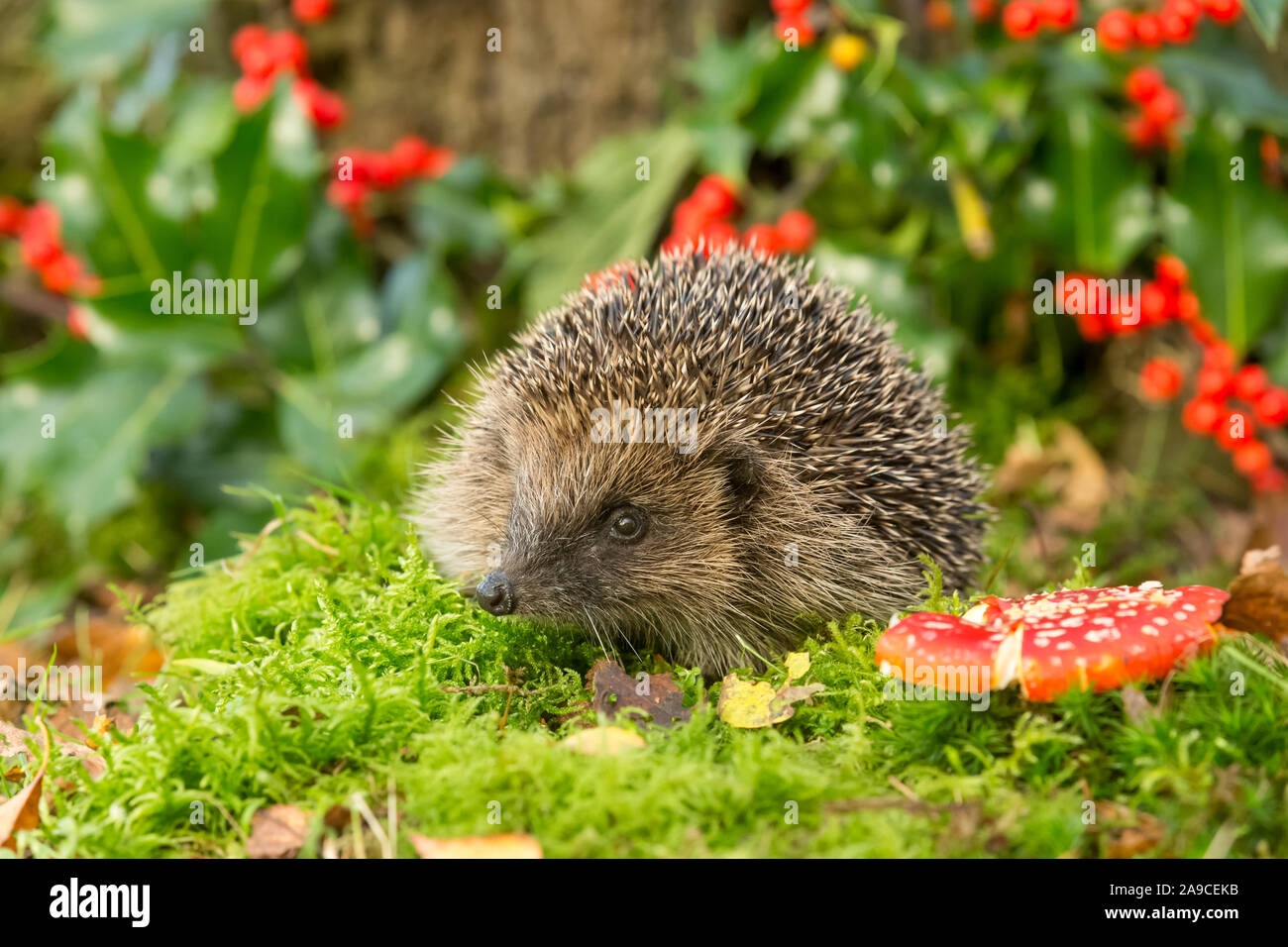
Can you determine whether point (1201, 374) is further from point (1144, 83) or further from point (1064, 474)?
point (1144, 83)

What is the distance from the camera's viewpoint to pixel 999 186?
6957 millimetres

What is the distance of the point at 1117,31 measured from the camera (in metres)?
6.31

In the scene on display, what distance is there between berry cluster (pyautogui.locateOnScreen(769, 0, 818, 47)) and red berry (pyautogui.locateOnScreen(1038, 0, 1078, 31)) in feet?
4.41

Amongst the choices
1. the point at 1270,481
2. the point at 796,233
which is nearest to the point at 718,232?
the point at 796,233

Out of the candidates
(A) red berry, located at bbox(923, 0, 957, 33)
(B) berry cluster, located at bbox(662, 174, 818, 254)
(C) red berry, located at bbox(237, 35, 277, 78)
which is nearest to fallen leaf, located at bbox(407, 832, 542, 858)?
(B) berry cluster, located at bbox(662, 174, 818, 254)

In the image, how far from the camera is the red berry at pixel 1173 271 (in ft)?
21.6

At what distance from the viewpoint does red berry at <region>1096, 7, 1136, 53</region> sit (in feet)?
20.7

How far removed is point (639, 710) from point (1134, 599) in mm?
1478

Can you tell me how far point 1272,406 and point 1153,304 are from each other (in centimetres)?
89

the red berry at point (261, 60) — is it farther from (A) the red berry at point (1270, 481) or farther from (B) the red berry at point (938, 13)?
(A) the red berry at point (1270, 481)

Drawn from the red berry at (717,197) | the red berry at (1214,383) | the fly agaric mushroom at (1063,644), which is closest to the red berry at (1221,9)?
the red berry at (1214,383)

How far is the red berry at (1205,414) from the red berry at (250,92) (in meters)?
5.95

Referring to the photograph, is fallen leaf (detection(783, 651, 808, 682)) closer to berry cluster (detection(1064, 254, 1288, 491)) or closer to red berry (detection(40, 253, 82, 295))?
berry cluster (detection(1064, 254, 1288, 491))

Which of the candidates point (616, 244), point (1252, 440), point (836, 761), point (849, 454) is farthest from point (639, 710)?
point (1252, 440)
